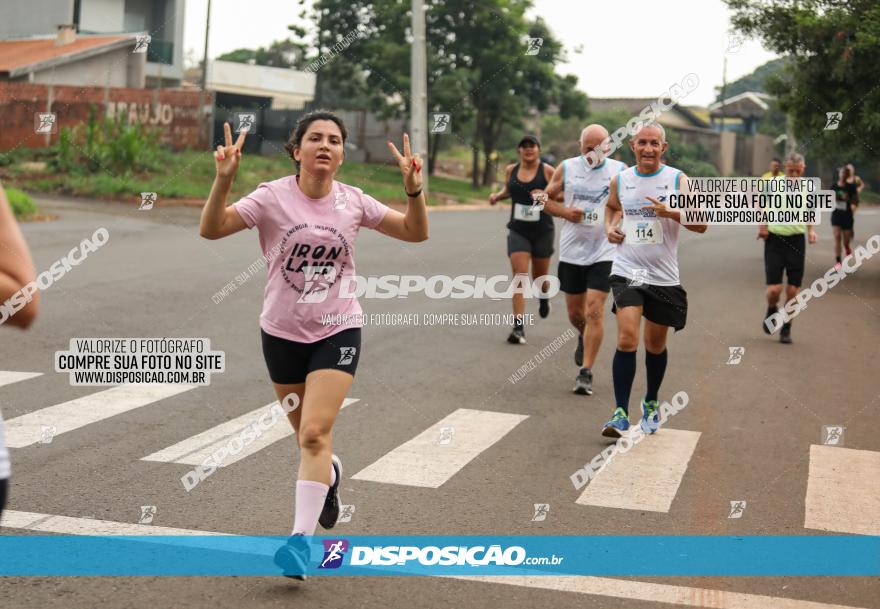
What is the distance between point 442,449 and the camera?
778 cm

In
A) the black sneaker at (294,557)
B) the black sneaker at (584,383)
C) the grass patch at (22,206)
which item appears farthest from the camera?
the grass patch at (22,206)

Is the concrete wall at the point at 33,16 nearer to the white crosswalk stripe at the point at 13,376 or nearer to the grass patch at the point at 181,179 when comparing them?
the grass patch at the point at 181,179

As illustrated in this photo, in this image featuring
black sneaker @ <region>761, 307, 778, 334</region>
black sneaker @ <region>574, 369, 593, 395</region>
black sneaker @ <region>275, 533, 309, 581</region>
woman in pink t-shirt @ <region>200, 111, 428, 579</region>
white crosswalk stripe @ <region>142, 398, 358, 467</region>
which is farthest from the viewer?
black sneaker @ <region>761, 307, 778, 334</region>

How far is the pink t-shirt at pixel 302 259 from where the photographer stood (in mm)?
5348

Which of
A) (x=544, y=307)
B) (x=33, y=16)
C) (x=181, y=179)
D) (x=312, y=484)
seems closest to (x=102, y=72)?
(x=33, y=16)

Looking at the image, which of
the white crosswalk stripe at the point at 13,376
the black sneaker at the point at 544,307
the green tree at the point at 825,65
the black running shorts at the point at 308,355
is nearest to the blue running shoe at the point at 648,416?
the black running shorts at the point at 308,355

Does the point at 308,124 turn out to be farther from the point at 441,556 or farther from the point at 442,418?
the point at 442,418

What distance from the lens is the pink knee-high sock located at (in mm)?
5051

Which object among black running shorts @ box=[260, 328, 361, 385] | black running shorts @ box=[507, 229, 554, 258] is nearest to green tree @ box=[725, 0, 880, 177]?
black running shorts @ box=[507, 229, 554, 258]

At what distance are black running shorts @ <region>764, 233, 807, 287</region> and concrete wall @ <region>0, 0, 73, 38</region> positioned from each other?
37877 millimetres

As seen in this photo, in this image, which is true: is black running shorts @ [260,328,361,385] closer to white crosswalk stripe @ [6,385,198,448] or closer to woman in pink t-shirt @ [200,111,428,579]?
woman in pink t-shirt @ [200,111,428,579]

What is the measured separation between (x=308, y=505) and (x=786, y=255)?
9248mm

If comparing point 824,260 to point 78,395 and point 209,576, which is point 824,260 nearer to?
point 78,395

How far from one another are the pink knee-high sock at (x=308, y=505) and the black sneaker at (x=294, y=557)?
0.04 m
